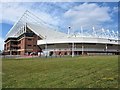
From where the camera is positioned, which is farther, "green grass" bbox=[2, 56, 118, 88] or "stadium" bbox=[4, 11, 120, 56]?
"stadium" bbox=[4, 11, 120, 56]

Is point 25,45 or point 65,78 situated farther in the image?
point 25,45

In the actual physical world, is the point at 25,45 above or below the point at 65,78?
above

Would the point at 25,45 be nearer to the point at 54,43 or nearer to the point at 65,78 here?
the point at 54,43

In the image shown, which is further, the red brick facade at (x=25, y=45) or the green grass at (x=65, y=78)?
the red brick facade at (x=25, y=45)

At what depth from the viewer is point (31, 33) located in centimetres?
13900

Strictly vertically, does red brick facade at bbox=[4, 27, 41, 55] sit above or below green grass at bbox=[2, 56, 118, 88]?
above

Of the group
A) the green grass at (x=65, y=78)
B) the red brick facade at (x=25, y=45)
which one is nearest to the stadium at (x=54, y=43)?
the red brick facade at (x=25, y=45)

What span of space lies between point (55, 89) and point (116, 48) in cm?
13660

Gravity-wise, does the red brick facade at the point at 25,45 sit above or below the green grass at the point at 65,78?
above

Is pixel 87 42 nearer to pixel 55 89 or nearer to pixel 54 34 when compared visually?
pixel 54 34

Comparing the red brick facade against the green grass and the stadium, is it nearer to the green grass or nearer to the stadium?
the stadium

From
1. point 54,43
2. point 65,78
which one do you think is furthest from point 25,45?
point 65,78

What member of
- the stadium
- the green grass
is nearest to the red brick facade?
the stadium

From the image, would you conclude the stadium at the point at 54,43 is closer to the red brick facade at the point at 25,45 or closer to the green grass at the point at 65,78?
the red brick facade at the point at 25,45
